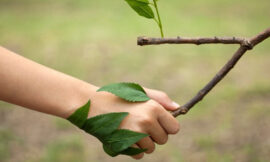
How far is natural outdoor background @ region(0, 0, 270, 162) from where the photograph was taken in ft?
4.50

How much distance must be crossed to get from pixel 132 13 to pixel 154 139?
2.11 meters

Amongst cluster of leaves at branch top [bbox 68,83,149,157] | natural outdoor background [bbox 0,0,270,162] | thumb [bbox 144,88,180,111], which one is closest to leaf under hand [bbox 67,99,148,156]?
cluster of leaves at branch top [bbox 68,83,149,157]

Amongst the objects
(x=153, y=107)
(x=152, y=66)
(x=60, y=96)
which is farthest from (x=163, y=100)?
(x=152, y=66)

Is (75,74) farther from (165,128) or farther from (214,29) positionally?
(165,128)

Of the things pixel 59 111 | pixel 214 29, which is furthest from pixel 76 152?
pixel 214 29

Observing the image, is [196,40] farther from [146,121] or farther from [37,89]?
[37,89]

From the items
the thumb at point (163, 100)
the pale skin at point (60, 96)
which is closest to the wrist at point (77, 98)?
the pale skin at point (60, 96)

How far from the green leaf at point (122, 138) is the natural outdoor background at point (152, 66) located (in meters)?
0.74

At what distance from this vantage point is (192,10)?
8.73 ft

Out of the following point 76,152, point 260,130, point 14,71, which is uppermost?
point 14,71

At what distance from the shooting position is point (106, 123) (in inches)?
20.5

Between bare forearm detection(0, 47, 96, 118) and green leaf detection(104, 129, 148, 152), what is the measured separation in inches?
3.5

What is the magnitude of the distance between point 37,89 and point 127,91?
6.0 inches

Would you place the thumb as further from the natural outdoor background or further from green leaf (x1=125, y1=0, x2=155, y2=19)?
the natural outdoor background
